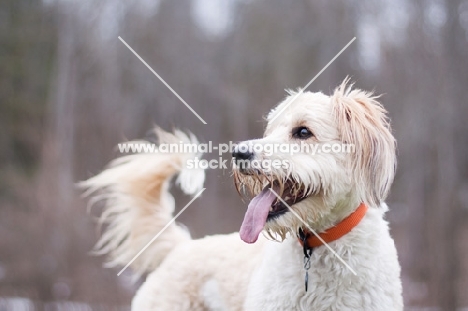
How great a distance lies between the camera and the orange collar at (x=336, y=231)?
3.33 m

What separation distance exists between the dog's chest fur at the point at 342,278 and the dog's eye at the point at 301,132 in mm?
577

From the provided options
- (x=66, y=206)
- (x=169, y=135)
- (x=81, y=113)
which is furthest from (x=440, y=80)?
(x=81, y=113)

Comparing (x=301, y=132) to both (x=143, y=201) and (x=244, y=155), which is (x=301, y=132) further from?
(x=143, y=201)

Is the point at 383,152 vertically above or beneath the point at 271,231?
above

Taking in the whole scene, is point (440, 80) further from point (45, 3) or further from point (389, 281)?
point (45, 3)

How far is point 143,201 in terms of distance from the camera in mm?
4395

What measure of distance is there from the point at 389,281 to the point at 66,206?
9530 mm

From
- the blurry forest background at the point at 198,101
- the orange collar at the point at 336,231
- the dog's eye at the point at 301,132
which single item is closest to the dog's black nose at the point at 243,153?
the dog's eye at the point at 301,132

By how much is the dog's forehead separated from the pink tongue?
1.62 feet

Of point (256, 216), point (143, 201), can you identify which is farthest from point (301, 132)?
point (143, 201)

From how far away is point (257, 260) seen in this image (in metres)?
3.80

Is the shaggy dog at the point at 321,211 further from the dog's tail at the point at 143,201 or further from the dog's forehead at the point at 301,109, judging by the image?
the dog's tail at the point at 143,201

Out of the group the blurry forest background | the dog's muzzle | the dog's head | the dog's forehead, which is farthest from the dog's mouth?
the blurry forest background

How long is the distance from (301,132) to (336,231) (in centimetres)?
59
